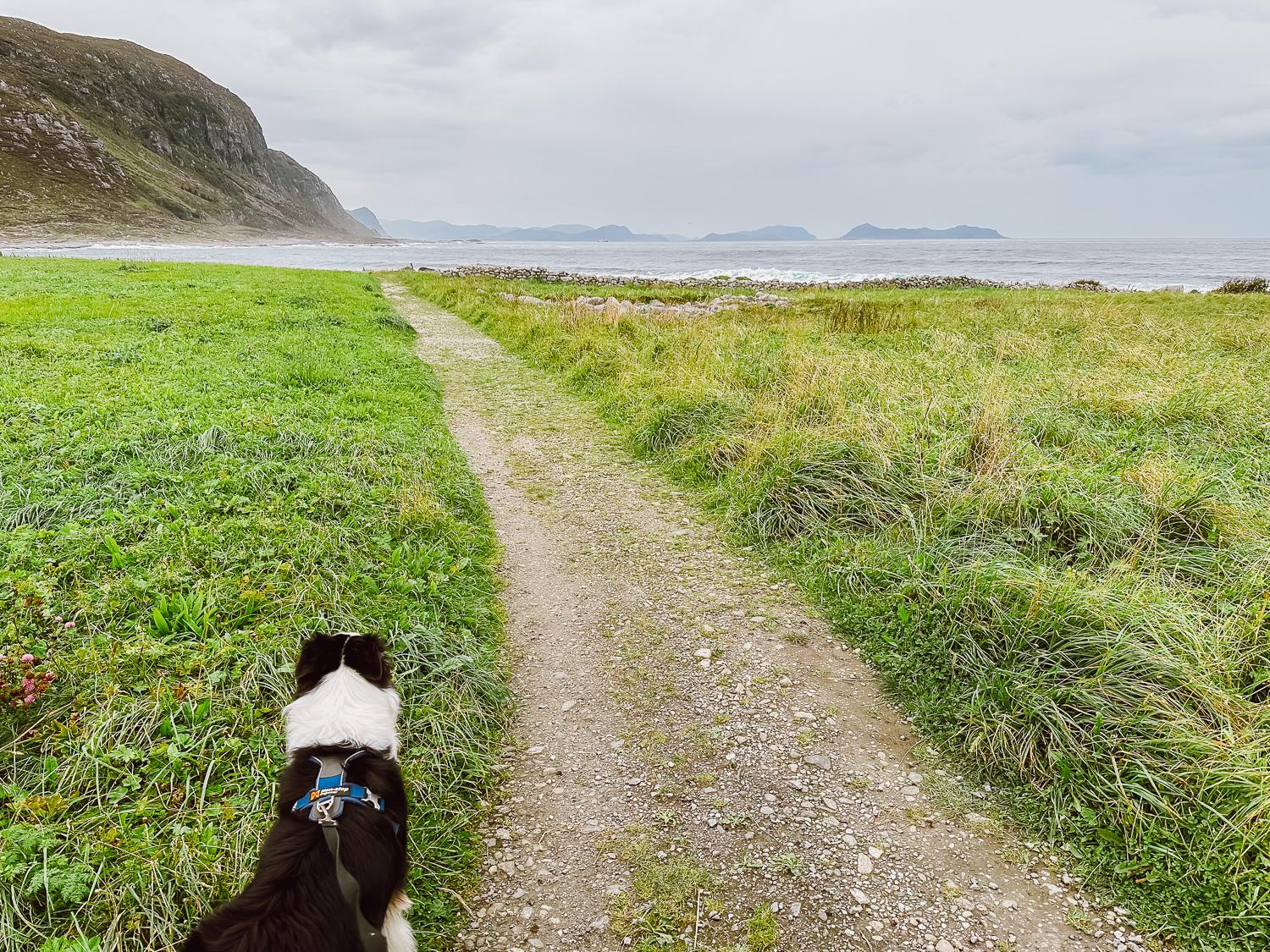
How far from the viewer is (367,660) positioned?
313 centimetres

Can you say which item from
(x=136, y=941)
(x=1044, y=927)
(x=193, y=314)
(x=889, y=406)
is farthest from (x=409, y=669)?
(x=193, y=314)

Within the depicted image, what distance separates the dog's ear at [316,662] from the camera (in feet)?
10.1

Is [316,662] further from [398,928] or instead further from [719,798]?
[719,798]

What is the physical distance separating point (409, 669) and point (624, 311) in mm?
18380

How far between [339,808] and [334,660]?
779 mm

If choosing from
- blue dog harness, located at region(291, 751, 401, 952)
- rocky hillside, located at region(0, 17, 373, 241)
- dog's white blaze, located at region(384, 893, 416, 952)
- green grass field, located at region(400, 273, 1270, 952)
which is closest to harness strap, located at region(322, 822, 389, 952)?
blue dog harness, located at region(291, 751, 401, 952)

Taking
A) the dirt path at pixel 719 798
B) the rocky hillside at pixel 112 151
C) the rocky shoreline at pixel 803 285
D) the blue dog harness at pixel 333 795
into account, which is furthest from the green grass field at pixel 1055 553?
the rocky hillside at pixel 112 151

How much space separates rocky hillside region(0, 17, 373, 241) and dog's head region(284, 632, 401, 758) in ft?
419

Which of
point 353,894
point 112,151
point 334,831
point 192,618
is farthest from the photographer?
point 112,151

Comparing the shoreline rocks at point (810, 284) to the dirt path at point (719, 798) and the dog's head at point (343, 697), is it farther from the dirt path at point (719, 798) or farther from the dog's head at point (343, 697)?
the dog's head at point (343, 697)

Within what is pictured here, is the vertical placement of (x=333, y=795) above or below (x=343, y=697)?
below

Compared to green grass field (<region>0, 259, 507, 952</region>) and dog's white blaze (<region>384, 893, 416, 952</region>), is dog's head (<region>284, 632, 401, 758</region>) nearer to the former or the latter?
dog's white blaze (<region>384, 893, 416, 952</region>)

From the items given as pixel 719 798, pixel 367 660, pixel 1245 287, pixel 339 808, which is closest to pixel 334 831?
pixel 339 808

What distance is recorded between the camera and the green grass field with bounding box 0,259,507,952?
9.39 feet
